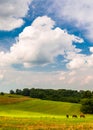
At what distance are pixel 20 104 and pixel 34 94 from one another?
67.8m

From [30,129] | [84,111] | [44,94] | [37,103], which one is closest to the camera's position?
[30,129]

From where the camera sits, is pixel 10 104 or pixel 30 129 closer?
pixel 30 129

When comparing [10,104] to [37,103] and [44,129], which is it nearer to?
[37,103]

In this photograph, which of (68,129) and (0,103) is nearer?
(68,129)

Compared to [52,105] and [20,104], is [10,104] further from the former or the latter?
[52,105]

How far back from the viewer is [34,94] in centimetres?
19325

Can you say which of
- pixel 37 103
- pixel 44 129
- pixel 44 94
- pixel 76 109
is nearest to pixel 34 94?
pixel 44 94

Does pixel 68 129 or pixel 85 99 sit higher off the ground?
pixel 85 99

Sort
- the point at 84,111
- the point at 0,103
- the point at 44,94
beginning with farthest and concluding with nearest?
the point at 44,94, the point at 0,103, the point at 84,111

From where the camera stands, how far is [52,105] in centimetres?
12112

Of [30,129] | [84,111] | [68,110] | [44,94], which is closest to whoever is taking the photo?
[30,129]

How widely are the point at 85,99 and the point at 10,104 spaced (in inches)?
1298

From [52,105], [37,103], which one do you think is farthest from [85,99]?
[37,103]

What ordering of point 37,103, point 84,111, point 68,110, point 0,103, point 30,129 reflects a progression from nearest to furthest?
1. point 30,129
2. point 84,111
3. point 68,110
4. point 0,103
5. point 37,103
